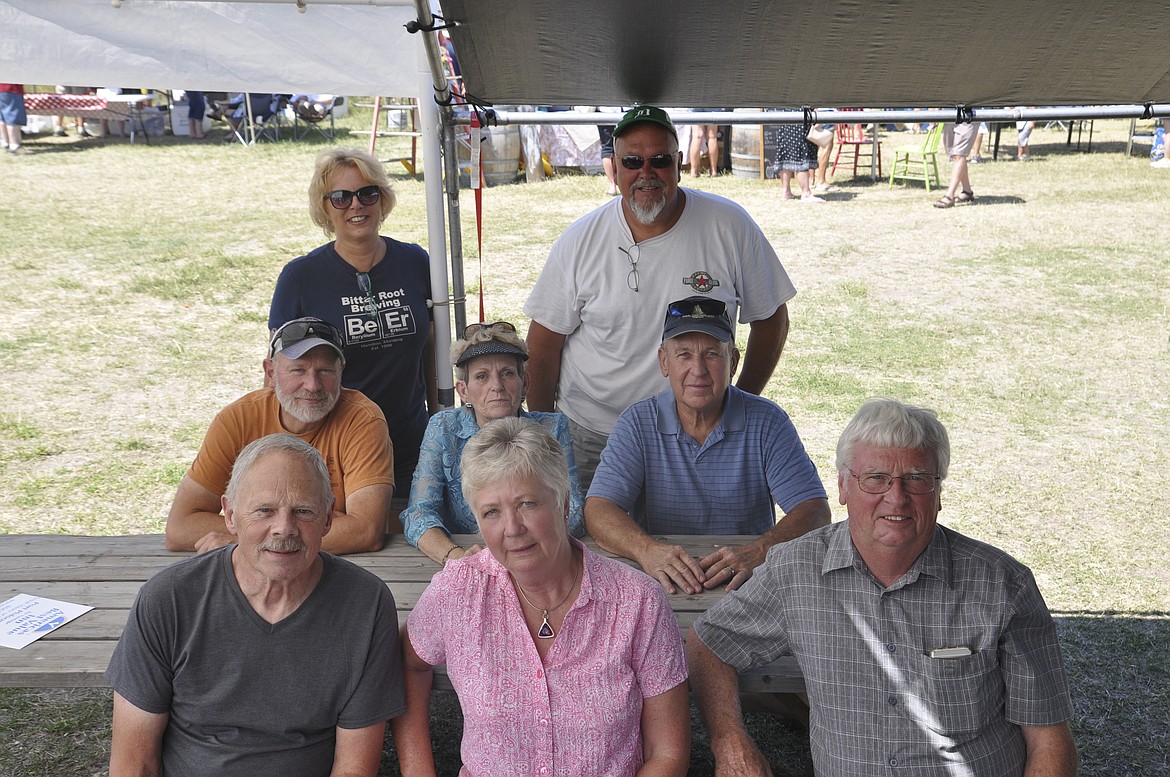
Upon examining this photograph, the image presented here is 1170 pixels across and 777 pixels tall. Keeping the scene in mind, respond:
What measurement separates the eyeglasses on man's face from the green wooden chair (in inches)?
517

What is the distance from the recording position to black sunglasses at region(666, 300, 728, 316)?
3.13 metres

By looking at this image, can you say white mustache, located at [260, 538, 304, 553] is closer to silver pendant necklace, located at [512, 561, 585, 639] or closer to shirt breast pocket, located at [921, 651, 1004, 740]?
silver pendant necklace, located at [512, 561, 585, 639]

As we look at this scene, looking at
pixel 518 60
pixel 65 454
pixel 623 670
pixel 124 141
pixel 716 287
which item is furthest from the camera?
pixel 124 141

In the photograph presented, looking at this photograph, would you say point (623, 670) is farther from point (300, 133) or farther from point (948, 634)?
point (300, 133)

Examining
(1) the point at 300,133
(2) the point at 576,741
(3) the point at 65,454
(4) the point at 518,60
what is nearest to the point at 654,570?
(2) the point at 576,741

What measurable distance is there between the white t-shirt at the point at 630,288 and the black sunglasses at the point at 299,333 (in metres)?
0.90

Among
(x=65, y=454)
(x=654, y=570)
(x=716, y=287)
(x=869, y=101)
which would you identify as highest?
(x=869, y=101)

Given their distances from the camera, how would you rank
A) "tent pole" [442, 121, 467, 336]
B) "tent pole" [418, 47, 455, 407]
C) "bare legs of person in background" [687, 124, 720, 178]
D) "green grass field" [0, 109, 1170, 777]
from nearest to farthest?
"tent pole" [418, 47, 455, 407] → "tent pole" [442, 121, 467, 336] → "green grass field" [0, 109, 1170, 777] → "bare legs of person in background" [687, 124, 720, 178]

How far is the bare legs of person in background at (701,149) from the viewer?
1506cm

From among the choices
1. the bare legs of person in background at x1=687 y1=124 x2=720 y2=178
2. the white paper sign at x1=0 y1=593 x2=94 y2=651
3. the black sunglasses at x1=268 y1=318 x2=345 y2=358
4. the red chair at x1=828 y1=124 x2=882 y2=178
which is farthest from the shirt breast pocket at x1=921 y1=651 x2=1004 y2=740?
the red chair at x1=828 y1=124 x2=882 y2=178

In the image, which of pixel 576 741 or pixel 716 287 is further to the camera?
pixel 716 287

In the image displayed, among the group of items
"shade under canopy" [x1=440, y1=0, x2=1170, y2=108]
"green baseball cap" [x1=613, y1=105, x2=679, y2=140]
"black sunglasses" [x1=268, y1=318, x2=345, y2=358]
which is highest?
"shade under canopy" [x1=440, y1=0, x2=1170, y2=108]

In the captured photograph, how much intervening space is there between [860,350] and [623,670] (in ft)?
20.9

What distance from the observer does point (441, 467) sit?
128 inches
